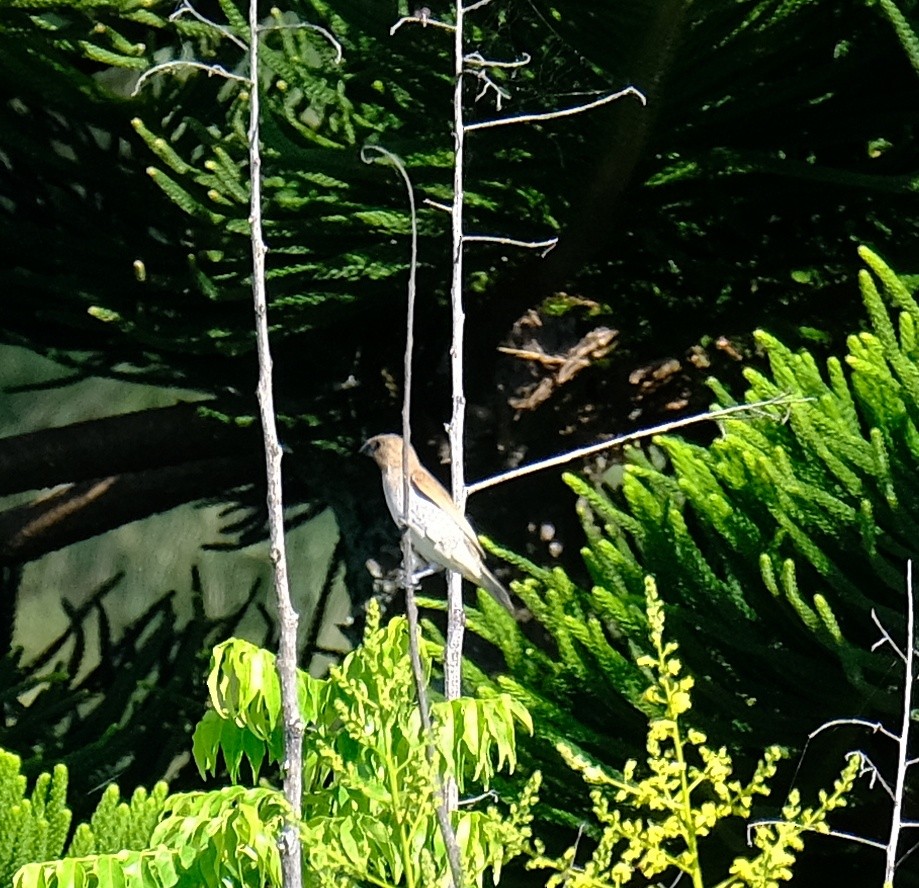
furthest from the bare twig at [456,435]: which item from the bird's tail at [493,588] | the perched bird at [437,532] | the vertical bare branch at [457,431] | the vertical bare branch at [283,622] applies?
the bird's tail at [493,588]

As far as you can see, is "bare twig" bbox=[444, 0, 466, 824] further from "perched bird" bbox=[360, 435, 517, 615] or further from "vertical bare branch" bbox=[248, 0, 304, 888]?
"perched bird" bbox=[360, 435, 517, 615]

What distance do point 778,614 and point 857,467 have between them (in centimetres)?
15

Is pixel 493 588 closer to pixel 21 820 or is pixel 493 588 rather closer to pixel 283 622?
pixel 21 820

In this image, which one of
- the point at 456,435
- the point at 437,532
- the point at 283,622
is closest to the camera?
the point at 283,622

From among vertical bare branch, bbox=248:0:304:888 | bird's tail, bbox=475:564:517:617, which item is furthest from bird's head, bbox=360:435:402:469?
vertical bare branch, bbox=248:0:304:888

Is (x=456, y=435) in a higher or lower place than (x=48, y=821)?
higher

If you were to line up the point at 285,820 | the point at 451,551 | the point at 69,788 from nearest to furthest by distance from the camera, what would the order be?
the point at 285,820 → the point at 451,551 → the point at 69,788

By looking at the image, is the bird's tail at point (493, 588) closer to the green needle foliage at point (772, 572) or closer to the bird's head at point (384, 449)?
the green needle foliage at point (772, 572)

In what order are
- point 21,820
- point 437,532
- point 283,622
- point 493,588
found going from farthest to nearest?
1. point 493,588
2. point 437,532
3. point 21,820
4. point 283,622

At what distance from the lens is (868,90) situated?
1.67 meters

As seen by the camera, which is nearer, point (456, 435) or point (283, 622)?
point (283, 622)

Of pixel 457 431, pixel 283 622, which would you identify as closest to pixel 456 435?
pixel 457 431

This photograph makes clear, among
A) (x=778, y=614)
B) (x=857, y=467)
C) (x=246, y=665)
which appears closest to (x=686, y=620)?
(x=778, y=614)

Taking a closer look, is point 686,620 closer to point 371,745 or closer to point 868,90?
point 371,745
